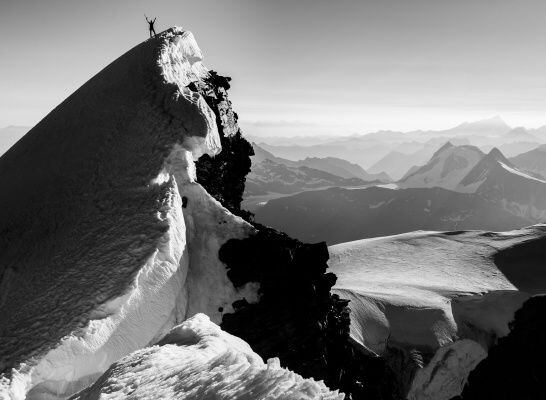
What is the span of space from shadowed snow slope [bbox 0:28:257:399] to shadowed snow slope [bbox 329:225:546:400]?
49.4 metres

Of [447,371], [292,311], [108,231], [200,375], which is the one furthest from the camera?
[447,371]

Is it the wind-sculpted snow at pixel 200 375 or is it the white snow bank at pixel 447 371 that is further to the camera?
the white snow bank at pixel 447 371

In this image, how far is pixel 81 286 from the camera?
1552cm

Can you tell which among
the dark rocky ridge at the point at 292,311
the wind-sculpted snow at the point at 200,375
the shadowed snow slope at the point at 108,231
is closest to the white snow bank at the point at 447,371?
the dark rocky ridge at the point at 292,311

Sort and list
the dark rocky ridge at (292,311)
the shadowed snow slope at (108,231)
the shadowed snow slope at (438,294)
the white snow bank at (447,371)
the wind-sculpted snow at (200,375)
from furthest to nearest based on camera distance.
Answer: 1. the shadowed snow slope at (438,294)
2. the white snow bank at (447,371)
3. the dark rocky ridge at (292,311)
4. the shadowed snow slope at (108,231)
5. the wind-sculpted snow at (200,375)

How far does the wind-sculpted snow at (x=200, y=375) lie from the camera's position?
17.5 ft

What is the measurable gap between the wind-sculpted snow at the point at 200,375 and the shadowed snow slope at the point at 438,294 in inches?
2362

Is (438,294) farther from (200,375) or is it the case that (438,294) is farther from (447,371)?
(200,375)

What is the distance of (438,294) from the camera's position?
89.2 meters

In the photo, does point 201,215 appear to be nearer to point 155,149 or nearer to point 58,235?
point 155,149

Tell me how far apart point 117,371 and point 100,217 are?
13.1 meters

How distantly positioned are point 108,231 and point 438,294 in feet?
282

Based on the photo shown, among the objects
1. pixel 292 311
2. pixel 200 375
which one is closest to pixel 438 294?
pixel 292 311

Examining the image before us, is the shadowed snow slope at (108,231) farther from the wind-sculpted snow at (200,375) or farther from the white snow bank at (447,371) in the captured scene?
the white snow bank at (447,371)
